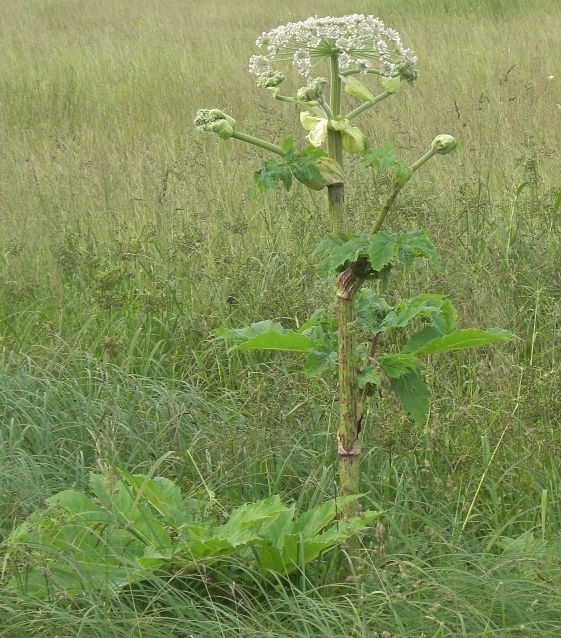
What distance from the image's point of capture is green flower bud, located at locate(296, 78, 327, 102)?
68.9 inches

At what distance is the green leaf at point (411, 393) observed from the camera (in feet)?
6.37

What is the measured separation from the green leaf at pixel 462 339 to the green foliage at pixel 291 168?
16.1 inches

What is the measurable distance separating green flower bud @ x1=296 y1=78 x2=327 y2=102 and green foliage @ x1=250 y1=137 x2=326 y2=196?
8 cm

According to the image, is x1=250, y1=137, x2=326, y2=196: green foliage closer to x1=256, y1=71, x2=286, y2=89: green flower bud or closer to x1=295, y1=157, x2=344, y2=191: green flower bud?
x1=295, y1=157, x2=344, y2=191: green flower bud

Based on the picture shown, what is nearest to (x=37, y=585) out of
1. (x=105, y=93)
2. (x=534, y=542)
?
(x=534, y=542)

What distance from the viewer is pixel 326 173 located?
5.83 feet

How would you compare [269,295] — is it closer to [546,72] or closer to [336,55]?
[336,55]

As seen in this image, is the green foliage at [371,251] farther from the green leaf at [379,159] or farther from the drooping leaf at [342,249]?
the green leaf at [379,159]

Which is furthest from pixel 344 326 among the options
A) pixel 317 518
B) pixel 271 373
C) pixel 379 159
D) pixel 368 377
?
pixel 271 373

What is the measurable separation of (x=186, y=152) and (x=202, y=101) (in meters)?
2.09

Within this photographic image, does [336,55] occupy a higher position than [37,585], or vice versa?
[336,55]

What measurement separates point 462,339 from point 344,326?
253 mm

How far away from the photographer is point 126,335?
3.27m

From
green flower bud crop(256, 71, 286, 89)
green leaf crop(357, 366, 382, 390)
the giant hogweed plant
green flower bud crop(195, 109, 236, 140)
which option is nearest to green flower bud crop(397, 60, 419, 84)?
the giant hogweed plant
